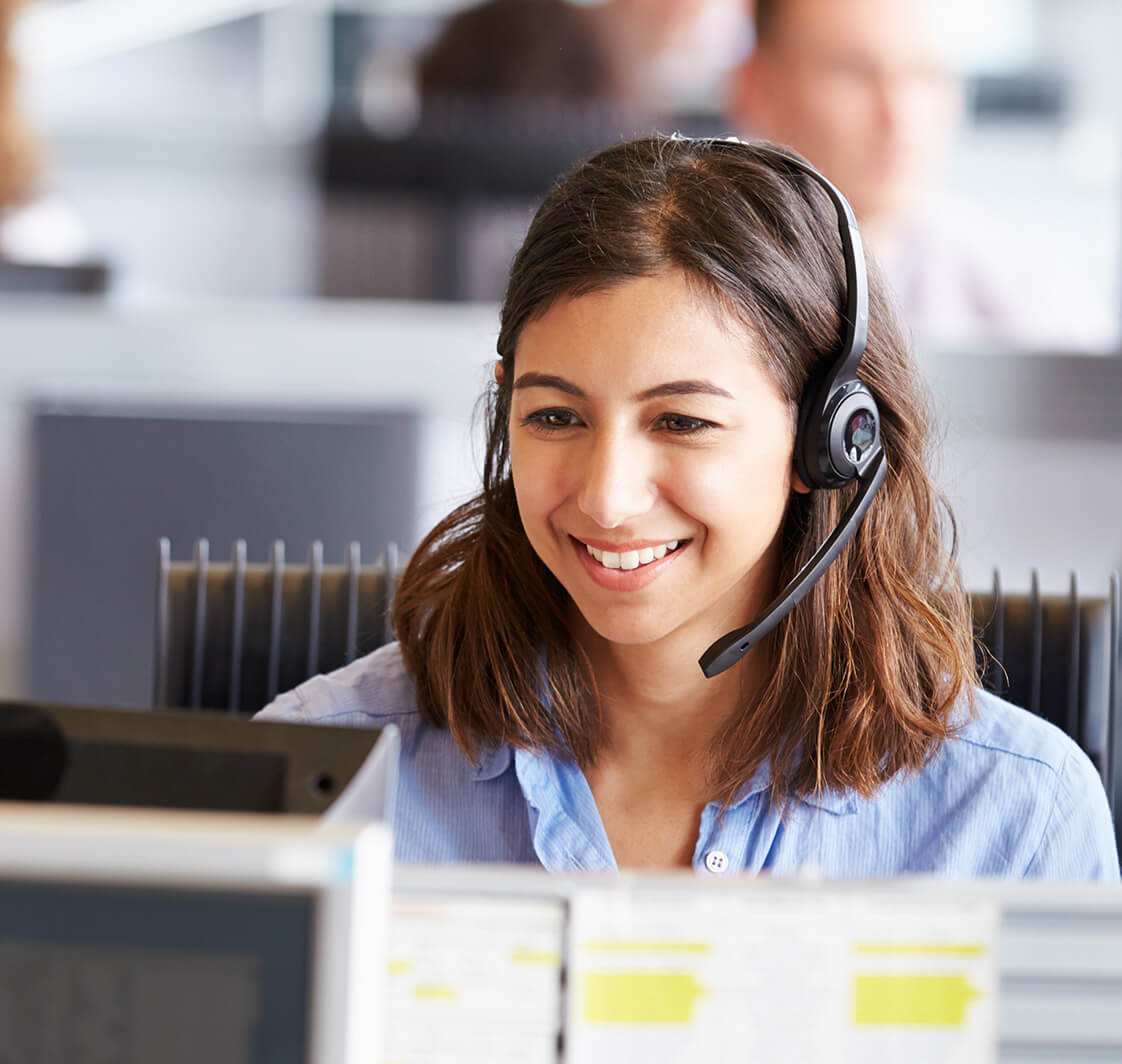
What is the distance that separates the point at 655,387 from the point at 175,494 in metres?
1.80

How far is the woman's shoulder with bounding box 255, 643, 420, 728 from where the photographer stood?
1.03 metres

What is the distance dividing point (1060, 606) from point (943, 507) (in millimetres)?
124

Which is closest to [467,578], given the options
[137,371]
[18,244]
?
[137,371]

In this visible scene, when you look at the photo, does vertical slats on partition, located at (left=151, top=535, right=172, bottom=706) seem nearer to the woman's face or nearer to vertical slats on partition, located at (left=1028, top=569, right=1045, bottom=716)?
the woman's face

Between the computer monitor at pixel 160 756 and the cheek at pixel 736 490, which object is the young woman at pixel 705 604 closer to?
the cheek at pixel 736 490

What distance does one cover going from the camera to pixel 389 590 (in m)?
1.19

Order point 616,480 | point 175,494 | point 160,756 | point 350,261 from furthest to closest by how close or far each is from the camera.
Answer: point 350,261, point 175,494, point 616,480, point 160,756

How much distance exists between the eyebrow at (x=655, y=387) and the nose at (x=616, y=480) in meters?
0.03

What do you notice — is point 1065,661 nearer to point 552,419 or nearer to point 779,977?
point 552,419

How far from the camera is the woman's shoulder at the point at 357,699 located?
40.6 inches

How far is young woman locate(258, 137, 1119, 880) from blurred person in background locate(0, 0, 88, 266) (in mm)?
2961

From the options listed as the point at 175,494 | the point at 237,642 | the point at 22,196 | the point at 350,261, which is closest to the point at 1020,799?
the point at 237,642

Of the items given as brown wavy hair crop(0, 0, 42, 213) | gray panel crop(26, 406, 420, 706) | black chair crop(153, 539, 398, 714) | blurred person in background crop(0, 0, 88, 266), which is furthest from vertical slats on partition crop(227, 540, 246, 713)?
brown wavy hair crop(0, 0, 42, 213)

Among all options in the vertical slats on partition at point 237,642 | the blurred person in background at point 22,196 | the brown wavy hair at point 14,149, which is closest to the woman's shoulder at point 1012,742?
the vertical slats on partition at point 237,642
